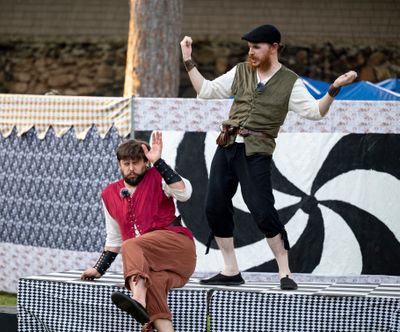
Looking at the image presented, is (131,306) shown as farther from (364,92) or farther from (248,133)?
(364,92)

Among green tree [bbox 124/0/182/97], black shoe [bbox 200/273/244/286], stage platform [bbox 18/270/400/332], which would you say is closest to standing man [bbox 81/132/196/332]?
stage platform [bbox 18/270/400/332]

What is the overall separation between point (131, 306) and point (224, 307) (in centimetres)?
72

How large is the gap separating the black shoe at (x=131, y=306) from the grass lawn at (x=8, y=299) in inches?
120

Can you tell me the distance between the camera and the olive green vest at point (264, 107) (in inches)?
264

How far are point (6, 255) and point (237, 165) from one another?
351 cm

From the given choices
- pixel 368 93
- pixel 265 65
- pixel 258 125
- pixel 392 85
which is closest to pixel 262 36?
pixel 265 65

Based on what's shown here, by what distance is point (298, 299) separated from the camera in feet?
21.2

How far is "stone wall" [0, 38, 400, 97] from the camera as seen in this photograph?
14891 millimetres

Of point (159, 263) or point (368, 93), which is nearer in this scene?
point (159, 263)

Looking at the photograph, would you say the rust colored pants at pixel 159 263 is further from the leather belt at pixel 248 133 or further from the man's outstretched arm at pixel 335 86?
the man's outstretched arm at pixel 335 86

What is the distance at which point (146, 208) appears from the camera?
650 centimetres

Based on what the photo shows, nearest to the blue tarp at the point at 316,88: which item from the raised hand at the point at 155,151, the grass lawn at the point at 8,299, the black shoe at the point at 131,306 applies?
the grass lawn at the point at 8,299

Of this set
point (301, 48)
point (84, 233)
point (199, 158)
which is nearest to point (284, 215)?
point (199, 158)

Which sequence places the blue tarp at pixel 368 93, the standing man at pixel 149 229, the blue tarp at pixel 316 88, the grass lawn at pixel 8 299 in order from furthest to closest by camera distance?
the blue tarp at pixel 316 88 → the blue tarp at pixel 368 93 → the grass lawn at pixel 8 299 → the standing man at pixel 149 229
